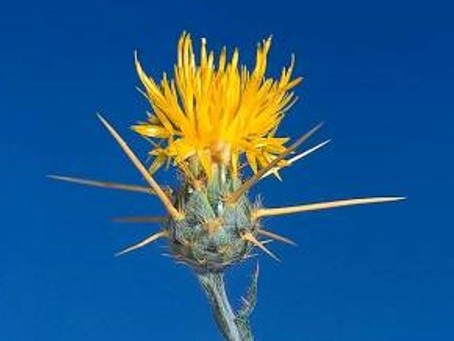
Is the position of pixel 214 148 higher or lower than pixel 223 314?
higher

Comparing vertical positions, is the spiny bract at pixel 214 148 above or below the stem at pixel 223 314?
above

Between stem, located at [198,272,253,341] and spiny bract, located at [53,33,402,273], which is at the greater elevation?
spiny bract, located at [53,33,402,273]

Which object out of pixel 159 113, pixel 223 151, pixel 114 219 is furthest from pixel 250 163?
pixel 114 219

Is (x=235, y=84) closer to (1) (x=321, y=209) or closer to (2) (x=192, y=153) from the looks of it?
(2) (x=192, y=153)

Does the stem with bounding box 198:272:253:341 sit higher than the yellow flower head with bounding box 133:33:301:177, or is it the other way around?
the yellow flower head with bounding box 133:33:301:177

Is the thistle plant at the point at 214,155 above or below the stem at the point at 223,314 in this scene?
above
